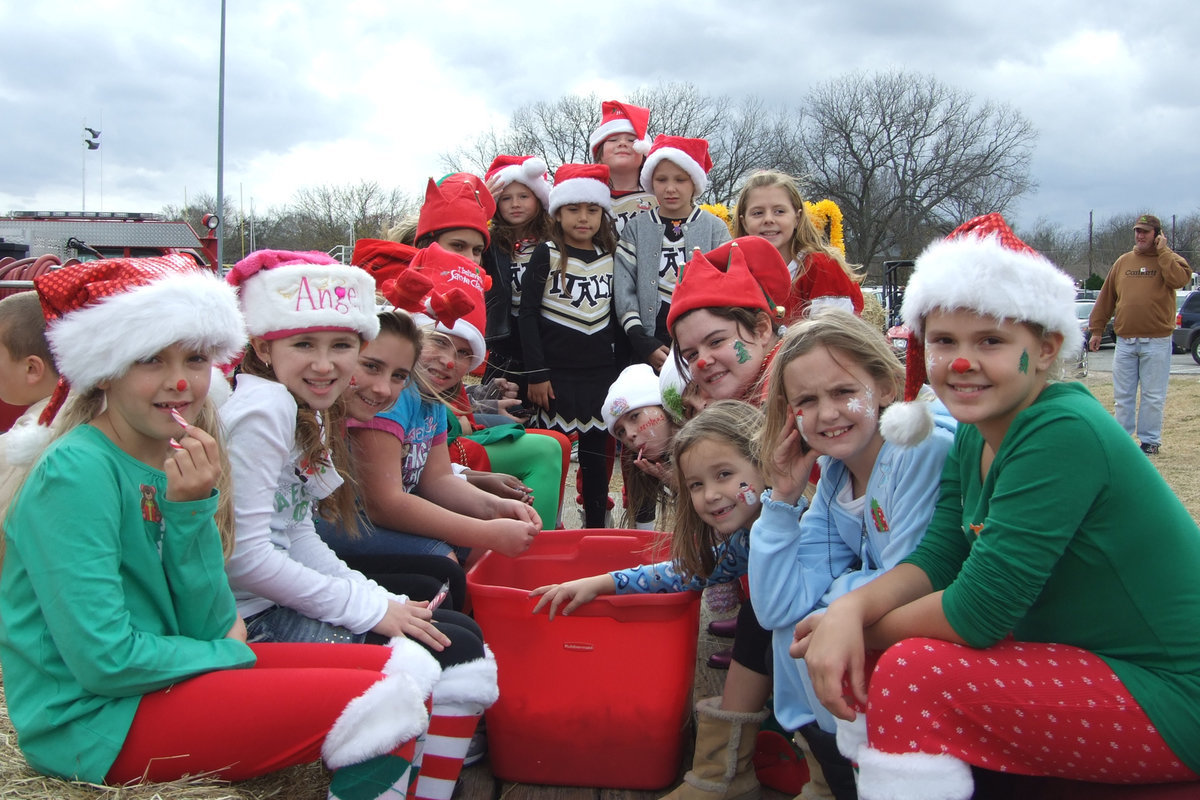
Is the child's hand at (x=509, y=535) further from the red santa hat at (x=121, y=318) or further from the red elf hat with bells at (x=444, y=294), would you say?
the red santa hat at (x=121, y=318)

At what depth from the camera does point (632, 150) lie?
15.6 feet

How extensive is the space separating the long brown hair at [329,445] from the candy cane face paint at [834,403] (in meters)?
1.18

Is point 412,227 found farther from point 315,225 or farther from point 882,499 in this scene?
point 315,225

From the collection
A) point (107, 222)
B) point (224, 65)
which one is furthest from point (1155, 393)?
point (224, 65)

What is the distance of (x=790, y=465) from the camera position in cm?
203

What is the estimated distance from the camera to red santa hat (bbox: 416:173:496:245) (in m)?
3.68

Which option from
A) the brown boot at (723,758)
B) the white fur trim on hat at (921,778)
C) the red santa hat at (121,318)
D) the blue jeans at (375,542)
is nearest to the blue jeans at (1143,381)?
the brown boot at (723,758)

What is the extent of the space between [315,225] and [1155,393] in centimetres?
3176

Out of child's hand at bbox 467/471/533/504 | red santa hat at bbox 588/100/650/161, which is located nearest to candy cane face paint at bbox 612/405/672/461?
child's hand at bbox 467/471/533/504

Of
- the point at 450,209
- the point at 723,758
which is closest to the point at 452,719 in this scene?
the point at 723,758

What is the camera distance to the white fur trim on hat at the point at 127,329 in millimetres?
1686

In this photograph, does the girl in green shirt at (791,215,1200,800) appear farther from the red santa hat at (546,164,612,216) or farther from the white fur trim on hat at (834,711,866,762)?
the red santa hat at (546,164,612,216)

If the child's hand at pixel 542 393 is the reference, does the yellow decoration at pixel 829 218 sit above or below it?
above

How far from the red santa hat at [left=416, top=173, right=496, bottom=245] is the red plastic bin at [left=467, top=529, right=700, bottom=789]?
5.72 ft
